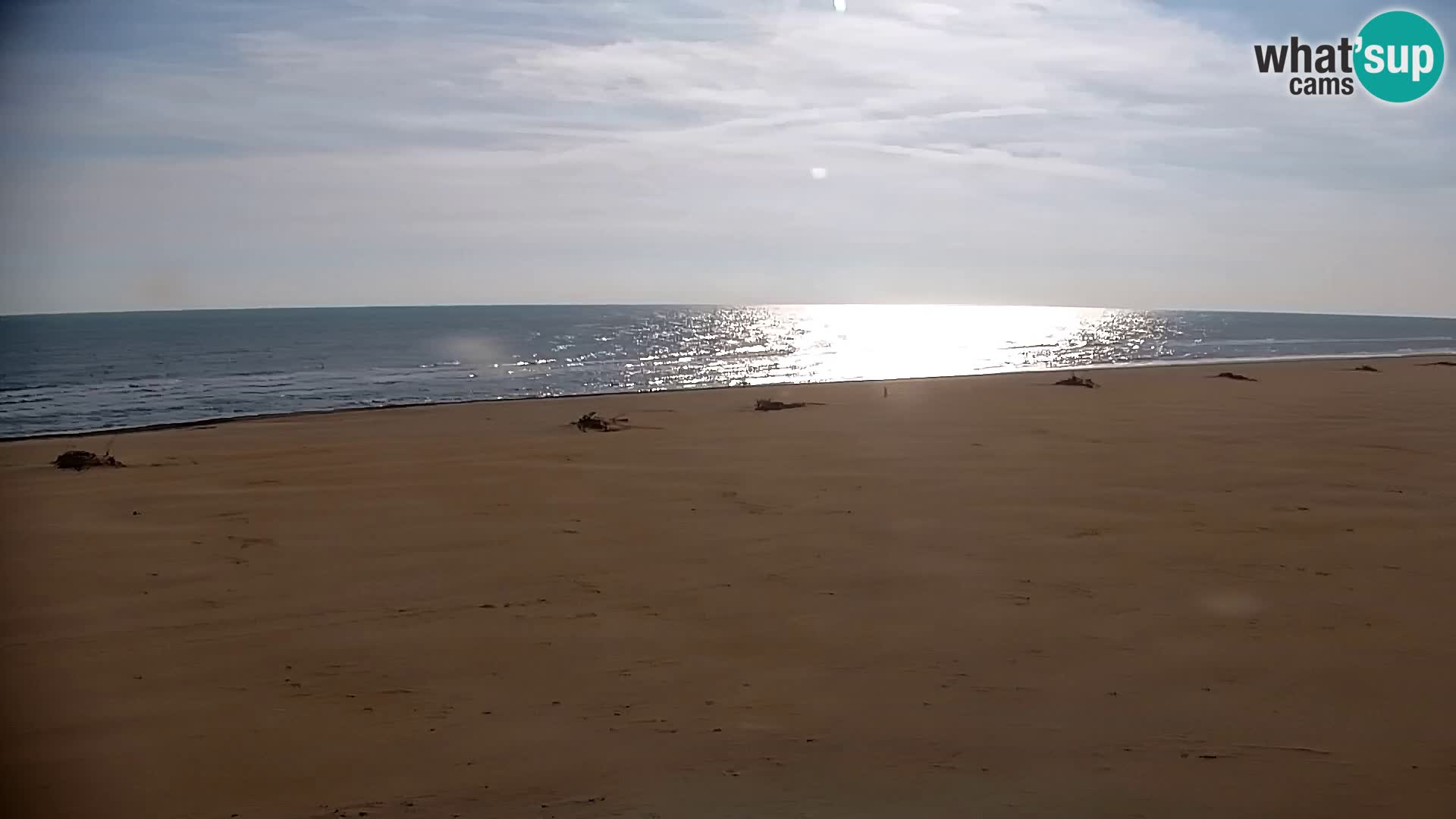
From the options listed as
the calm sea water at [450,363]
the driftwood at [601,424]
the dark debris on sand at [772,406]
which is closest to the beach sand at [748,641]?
the driftwood at [601,424]

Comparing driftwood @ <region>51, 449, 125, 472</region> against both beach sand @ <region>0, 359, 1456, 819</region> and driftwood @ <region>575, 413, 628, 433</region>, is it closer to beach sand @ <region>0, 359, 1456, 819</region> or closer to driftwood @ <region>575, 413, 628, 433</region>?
beach sand @ <region>0, 359, 1456, 819</region>

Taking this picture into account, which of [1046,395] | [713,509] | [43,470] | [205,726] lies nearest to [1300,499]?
[713,509]

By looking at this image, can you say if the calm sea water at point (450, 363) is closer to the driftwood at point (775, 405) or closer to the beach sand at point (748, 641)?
the driftwood at point (775, 405)

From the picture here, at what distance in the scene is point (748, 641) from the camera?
17.9ft

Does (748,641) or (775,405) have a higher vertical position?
(775,405)

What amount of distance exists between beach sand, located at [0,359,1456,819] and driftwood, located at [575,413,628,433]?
4418mm

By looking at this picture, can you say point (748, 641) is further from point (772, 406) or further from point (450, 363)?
point (450, 363)

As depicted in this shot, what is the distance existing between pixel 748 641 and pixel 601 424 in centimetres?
1093

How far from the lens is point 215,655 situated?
5332mm

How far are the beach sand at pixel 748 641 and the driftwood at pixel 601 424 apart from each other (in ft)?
14.5

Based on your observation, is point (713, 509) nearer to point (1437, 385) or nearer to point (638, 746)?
point (638, 746)

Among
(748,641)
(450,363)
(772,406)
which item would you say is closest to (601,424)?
(772,406)

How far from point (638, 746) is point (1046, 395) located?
17.8 m

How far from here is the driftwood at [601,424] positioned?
15891 mm
